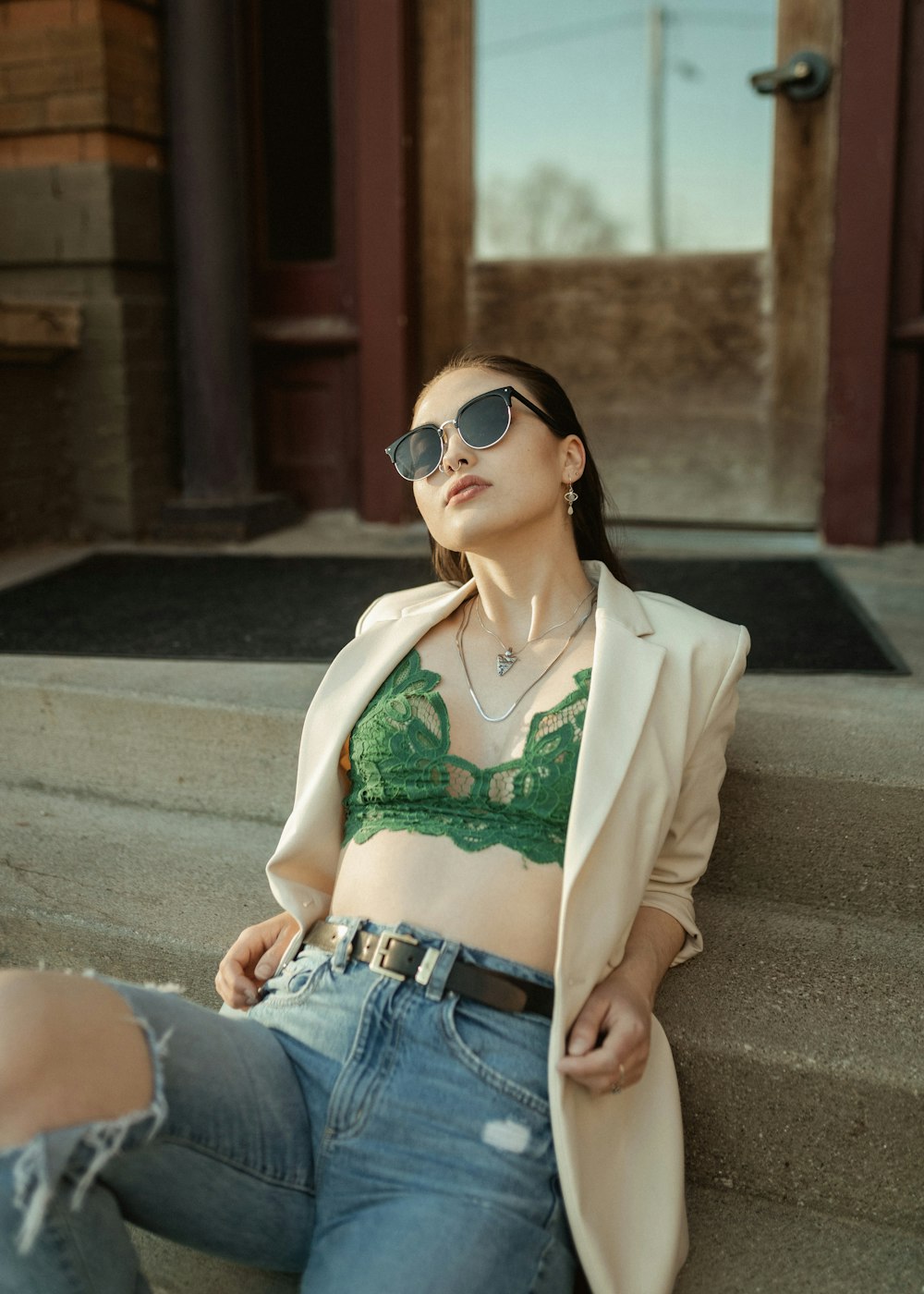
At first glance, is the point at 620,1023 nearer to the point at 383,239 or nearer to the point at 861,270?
the point at 861,270

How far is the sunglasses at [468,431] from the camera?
213 centimetres

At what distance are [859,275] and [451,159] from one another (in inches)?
70.6

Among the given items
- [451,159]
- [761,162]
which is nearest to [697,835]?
[761,162]

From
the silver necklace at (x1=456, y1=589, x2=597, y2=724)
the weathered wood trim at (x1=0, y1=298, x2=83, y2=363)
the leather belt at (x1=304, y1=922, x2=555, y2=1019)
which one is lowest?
the leather belt at (x1=304, y1=922, x2=555, y2=1019)

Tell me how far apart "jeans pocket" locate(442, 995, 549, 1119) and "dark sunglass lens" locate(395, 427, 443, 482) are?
0.89 m

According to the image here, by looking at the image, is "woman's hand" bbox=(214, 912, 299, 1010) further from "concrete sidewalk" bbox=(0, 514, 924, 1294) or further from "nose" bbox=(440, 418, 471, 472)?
"nose" bbox=(440, 418, 471, 472)

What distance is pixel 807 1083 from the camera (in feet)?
6.58

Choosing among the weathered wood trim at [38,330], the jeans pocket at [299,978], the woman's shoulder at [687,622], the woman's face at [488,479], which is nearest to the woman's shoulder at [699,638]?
the woman's shoulder at [687,622]

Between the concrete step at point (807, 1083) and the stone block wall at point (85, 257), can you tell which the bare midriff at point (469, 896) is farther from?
the stone block wall at point (85, 257)

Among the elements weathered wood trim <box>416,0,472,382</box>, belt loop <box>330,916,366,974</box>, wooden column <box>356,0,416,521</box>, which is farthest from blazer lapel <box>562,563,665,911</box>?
weathered wood trim <box>416,0,472,382</box>

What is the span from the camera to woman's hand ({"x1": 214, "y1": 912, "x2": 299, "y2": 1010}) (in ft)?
6.77

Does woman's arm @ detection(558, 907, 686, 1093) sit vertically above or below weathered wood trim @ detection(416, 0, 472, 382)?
below

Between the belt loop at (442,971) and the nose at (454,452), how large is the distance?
803 mm

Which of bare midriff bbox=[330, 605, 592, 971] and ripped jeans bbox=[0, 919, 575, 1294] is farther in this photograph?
bare midriff bbox=[330, 605, 592, 971]
